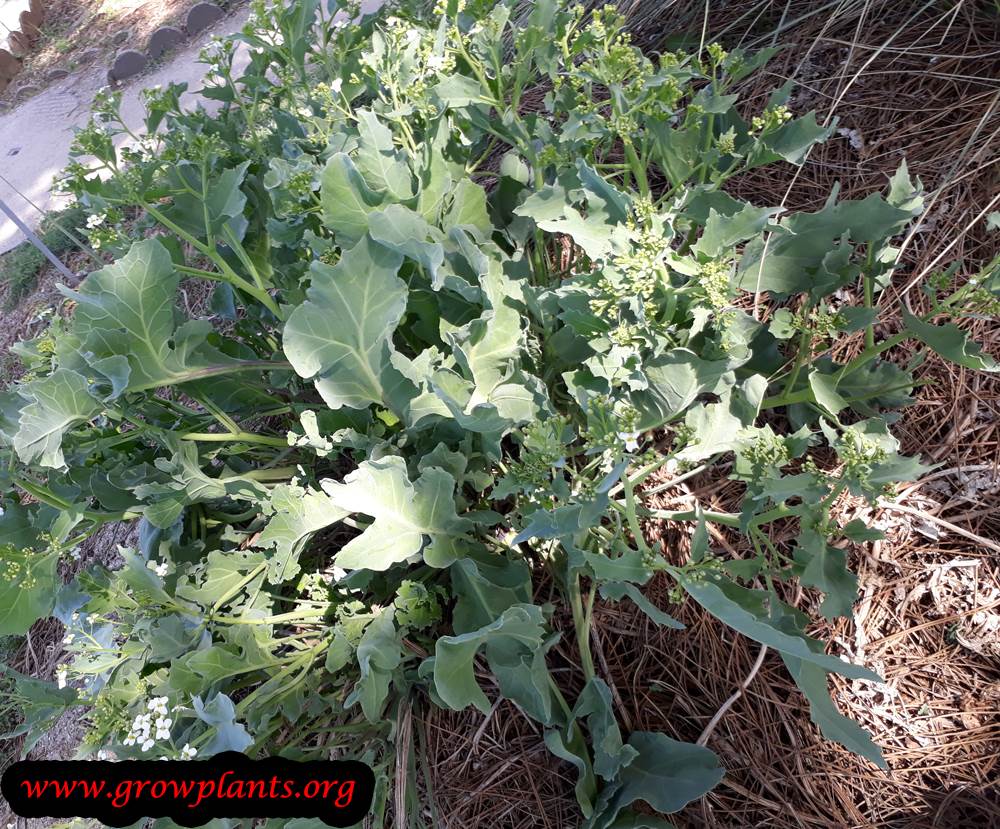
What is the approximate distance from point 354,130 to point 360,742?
4.43 ft

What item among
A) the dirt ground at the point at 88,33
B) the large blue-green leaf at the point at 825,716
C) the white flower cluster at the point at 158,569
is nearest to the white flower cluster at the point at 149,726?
the white flower cluster at the point at 158,569

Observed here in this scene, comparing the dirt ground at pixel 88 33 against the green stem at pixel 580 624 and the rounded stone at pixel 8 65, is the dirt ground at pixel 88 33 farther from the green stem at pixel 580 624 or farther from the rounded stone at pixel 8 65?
the green stem at pixel 580 624

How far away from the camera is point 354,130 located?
5.21ft

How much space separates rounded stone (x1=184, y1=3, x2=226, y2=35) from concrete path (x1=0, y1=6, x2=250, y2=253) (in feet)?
0.24

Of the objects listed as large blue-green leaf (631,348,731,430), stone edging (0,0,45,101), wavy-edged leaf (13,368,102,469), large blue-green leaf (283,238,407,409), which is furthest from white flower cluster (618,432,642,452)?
stone edging (0,0,45,101)

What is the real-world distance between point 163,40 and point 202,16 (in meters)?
0.34

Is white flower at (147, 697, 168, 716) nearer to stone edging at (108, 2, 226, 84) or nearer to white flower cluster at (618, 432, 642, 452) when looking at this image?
white flower cluster at (618, 432, 642, 452)

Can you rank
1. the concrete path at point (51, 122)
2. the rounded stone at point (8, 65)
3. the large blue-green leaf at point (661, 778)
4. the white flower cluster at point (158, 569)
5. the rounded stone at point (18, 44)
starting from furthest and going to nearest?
the rounded stone at point (18, 44), the rounded stone at point (8, 65), the concrete path at point (51, 122), the white flower cluster at point (158, 569), the large blue-green leaf at point (661, 778)

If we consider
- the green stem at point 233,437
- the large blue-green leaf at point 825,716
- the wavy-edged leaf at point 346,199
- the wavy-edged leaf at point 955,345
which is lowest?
the large blue-green leaf at point 825,716

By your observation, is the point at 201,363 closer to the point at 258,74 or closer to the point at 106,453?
the point at 106,453

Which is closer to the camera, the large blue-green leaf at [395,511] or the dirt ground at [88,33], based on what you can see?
the large blue-green leaf at [395,511]

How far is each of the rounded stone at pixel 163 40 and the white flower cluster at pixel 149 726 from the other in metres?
5.28

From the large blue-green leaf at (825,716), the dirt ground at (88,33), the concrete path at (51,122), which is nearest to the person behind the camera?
the large blue-green leaf at (825,716)

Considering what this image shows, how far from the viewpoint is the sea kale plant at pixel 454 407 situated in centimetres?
117
